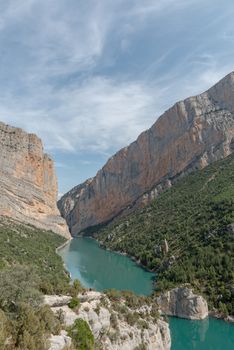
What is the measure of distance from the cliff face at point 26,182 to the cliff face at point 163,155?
114 feet

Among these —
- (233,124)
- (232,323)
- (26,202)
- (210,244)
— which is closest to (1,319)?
(232,323)

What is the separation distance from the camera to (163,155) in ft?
433

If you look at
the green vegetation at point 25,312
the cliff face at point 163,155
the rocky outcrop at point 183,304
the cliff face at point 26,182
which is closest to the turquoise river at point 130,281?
the rocky outcrop at point 183,304

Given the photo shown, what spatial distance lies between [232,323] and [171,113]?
324 ft

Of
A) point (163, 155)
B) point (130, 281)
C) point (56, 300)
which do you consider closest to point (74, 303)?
point (56, 300)

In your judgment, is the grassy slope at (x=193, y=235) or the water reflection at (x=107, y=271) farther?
the water reflection at (x=107, y=271)

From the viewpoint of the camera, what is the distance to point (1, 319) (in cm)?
1681

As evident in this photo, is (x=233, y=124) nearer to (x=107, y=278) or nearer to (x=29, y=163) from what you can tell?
(x=29, y=163)

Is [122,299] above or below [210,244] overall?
below

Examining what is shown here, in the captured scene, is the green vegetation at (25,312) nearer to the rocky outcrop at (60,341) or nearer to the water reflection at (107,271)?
the rocky outcrop at (60,341)

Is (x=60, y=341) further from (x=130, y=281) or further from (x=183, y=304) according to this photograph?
(x=130, y=281)

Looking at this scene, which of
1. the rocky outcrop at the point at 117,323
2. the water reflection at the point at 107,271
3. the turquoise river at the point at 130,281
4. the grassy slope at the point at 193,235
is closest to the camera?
the rocky outcrop at the point at 117,323

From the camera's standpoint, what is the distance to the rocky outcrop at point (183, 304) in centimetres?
4122

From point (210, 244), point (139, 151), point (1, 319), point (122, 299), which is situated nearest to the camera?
point (1, 319)
